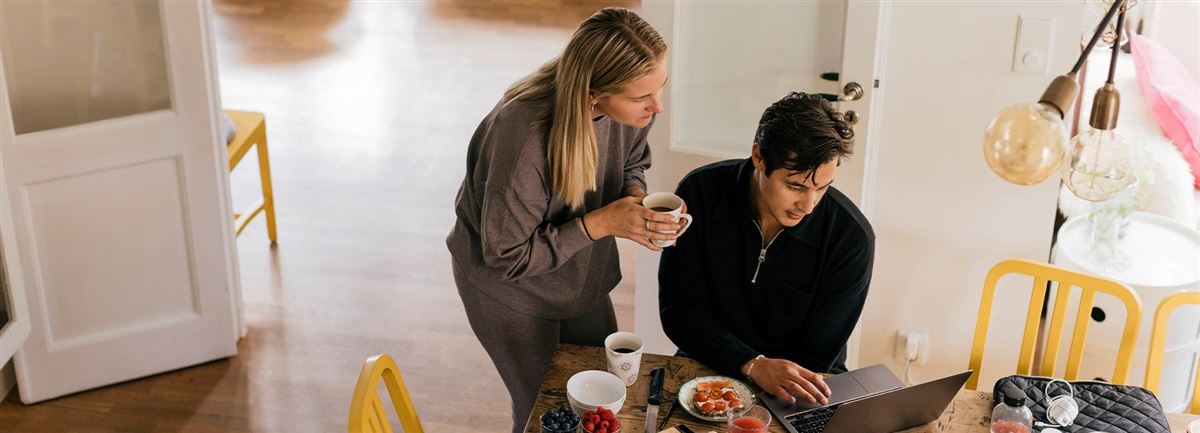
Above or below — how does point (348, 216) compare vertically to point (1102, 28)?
below

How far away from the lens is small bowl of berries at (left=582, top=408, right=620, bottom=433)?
226 cm

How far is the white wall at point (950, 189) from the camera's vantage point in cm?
307

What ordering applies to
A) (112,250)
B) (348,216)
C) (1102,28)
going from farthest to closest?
(348,216), (112,250), (1102,28)

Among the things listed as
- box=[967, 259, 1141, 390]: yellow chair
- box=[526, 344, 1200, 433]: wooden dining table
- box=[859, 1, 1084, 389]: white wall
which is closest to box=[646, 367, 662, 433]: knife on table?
box=[526, 344, 1200, 433]: wooden dining table

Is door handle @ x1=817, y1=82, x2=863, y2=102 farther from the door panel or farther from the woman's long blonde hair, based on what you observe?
the door panel

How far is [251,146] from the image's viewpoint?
4.62m

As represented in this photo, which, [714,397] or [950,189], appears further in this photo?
[950,189]

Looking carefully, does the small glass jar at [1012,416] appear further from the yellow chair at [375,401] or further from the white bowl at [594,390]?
the yellow chair at [375,401]

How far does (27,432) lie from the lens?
357 cm

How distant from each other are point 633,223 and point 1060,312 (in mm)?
1005

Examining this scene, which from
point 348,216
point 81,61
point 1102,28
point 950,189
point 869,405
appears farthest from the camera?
point 348,216

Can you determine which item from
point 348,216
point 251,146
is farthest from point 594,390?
point 348,216

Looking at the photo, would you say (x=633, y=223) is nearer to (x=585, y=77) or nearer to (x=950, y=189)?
(x=585, y=77)

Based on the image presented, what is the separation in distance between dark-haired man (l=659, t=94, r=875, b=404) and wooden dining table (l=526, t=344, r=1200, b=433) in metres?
0.09
